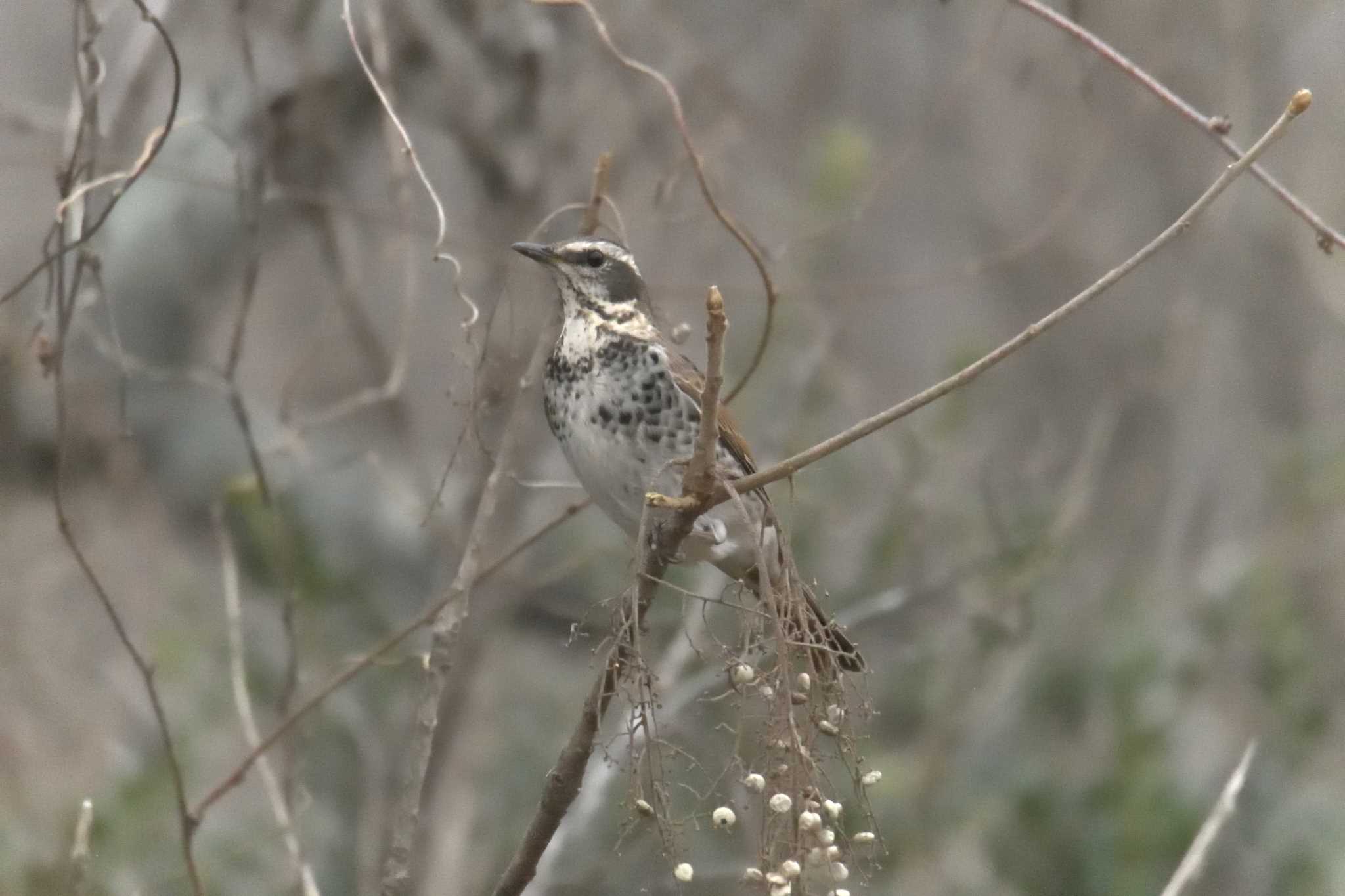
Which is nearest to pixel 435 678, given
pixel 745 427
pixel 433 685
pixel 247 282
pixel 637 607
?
pixel 433 685

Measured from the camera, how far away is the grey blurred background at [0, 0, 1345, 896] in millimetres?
5195

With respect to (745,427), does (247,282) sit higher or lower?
lower

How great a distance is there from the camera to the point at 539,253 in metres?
3.42

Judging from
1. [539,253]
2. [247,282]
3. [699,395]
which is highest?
[539,253]

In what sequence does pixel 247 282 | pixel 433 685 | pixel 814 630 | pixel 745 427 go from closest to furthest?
1. pixel 814 630
2. pixel 433 685
3. pixel 247 282
4. pixel 745 427

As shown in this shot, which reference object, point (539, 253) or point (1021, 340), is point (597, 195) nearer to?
point (539, 253)

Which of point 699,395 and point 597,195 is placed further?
point 699,395

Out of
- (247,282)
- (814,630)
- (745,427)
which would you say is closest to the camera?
(814,630)

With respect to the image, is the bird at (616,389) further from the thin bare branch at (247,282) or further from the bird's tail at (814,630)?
the bird's tail at (814,630)

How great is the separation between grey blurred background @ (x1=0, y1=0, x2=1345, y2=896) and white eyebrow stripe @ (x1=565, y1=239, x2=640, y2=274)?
2.15 ft

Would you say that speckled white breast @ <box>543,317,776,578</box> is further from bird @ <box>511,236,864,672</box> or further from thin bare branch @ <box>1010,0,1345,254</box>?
thin bare branch @ <box>1010,0,1345,254</box>

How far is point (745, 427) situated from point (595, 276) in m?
2.38

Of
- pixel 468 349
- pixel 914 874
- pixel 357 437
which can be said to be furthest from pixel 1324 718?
pixel 468 349

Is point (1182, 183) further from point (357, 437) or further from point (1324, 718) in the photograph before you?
point (357, 437)
